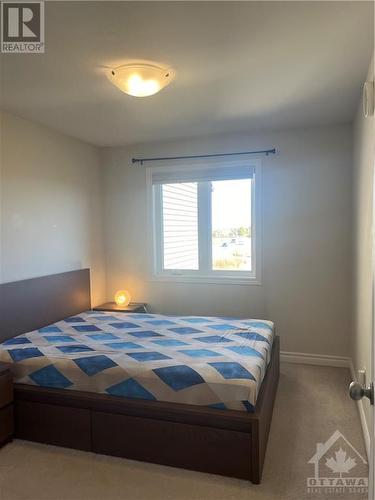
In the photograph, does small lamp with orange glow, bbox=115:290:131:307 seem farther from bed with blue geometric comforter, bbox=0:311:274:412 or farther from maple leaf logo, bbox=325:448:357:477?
maple leaf logo, bbox=325:448:357:477

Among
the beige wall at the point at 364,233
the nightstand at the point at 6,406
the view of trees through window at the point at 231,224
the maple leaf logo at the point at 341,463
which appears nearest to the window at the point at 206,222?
the view of trees through window at the point at 231,224

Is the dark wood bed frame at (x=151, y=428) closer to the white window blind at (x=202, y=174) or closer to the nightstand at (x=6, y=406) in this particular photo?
the nightstand at (x=6, y=406)

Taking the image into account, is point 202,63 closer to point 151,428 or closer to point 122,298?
point 151,428

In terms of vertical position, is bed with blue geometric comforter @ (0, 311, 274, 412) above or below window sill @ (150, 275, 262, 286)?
below

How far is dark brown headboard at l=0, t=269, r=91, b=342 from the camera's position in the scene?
117 inches

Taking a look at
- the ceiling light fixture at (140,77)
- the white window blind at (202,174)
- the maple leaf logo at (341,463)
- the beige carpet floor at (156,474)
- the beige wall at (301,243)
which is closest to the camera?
the beige carpet floor at (156,474)

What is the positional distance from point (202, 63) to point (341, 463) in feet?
8.50

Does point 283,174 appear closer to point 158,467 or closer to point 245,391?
point 245,391

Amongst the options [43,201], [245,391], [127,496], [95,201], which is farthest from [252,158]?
[127,496]

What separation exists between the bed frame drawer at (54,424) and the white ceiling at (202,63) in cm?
219

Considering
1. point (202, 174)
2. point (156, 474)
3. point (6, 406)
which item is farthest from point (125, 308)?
point (156, 474)

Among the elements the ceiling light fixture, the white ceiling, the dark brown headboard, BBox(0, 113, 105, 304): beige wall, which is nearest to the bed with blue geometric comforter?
the dark brown headboard

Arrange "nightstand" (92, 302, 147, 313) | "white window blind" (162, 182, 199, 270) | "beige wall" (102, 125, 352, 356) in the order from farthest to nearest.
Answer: "white window blind" (162, 182, 199, 270)
"nightstand" (92, 302, 147, 313)
"beige wall" (102, 125, 352, 356)

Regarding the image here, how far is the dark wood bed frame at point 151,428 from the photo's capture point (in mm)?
1964
